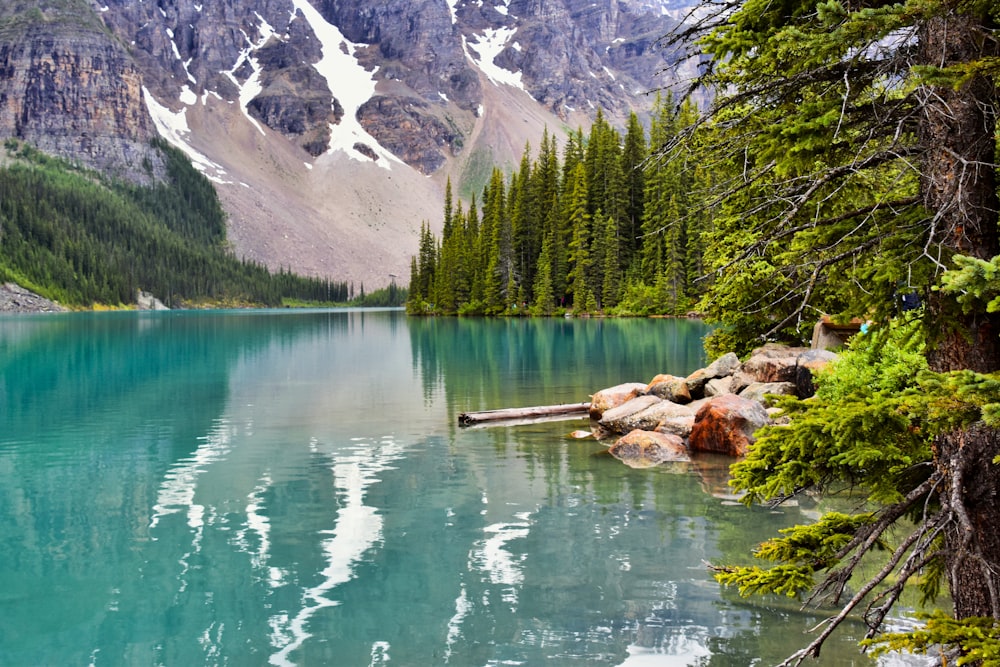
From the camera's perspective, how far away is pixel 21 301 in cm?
15800

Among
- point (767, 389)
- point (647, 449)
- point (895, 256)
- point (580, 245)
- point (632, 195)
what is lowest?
point (647, 449)

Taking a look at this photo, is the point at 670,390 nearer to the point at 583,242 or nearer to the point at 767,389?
the point at 767,389

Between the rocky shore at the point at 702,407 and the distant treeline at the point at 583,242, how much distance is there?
58632mm

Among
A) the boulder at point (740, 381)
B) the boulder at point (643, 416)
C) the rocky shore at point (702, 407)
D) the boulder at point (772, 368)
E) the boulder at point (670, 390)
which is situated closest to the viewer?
the rocky shore at point (702, 407)

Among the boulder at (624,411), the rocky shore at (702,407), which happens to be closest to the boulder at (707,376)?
the rocky shore at (702,407)

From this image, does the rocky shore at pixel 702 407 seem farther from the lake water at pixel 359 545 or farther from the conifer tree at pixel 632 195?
the conifer tree at pixel 632 195

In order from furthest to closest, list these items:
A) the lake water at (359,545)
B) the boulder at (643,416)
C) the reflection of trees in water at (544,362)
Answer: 1. the reflection of trees in water at (544,362)
2. the boulder at (643,416)
3. the lake water at (359,545)

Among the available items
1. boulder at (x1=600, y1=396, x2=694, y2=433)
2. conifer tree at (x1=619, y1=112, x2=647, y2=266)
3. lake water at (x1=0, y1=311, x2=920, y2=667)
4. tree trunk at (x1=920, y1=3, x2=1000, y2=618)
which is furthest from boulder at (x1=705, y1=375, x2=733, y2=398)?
conifer tree at (x1=619, y1=112, x2=647, y2=266)

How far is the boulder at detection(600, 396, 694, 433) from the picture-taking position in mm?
20359

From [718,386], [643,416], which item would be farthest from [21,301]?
[718,386]

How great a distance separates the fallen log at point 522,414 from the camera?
23172 millimetres

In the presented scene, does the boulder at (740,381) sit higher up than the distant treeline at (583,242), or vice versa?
the distant treeline at (583,242)

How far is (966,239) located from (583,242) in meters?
92.1

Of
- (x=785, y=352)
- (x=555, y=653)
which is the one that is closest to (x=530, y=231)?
(x=785, y=352)
